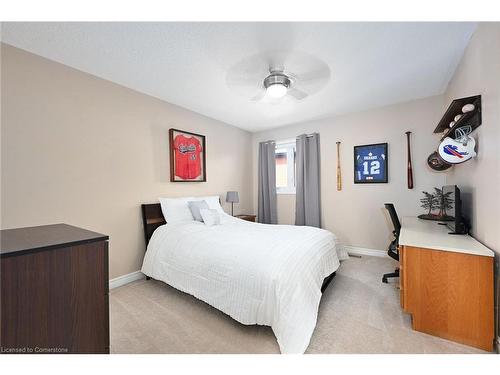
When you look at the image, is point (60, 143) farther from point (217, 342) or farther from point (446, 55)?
point (446, 55)

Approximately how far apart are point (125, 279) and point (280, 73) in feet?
9.87

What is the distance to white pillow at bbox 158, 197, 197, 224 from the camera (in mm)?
2906

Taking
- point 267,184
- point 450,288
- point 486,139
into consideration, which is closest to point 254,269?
point 450,288

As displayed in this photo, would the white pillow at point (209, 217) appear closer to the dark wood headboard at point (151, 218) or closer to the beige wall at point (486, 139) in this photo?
the dark wood headboard at point (151, 218)

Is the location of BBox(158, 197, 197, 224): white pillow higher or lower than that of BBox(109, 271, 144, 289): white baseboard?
higher

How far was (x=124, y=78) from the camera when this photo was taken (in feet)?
8.25

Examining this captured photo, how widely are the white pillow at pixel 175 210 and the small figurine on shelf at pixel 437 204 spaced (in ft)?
10.5

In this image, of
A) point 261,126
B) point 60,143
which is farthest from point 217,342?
point 261,126

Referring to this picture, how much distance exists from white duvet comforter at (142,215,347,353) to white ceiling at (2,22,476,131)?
70.7 inches

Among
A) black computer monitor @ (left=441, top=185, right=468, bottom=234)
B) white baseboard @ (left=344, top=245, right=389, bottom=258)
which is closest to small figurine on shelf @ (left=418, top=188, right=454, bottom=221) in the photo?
black computer monitor @ (left=441, top=185, right=468, bottom=234)

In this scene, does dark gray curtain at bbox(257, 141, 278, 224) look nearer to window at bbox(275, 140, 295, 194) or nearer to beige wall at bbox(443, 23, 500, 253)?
window at bbox(275, 140, 295, 194)

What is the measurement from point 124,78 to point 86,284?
2.45m

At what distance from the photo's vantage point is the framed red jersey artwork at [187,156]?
10.6 feet

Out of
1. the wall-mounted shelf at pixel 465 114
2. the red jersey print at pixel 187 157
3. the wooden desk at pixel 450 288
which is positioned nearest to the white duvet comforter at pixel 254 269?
the wooden desk at pixel 450 288
